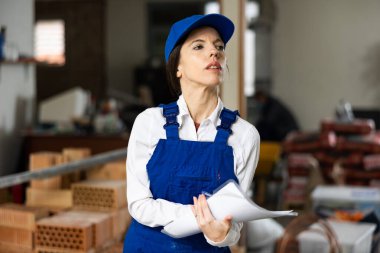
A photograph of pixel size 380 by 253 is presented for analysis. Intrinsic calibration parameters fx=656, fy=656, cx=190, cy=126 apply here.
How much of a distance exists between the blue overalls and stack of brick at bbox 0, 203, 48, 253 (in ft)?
4.31

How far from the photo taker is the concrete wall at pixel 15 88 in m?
4.21

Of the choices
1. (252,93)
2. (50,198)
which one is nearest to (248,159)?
(50,198)

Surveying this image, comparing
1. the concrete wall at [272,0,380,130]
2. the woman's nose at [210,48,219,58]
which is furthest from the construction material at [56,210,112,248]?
the concrete wall at [272,0,380,130]

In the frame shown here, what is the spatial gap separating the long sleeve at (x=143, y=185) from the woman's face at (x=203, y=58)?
0.48 feet

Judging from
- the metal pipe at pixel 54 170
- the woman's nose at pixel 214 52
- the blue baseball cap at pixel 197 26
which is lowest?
the metal pipe at pixel 54 170

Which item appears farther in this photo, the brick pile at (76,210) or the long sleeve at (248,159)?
the brick pile at (76,210)

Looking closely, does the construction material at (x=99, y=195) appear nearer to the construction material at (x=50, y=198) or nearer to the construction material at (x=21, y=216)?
the construction material at (x=50, y=198)

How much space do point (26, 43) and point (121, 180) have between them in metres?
1.69

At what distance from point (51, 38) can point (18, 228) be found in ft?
26.3

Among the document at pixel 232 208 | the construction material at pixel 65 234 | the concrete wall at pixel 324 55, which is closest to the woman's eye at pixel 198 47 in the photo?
the document at pixel 232 208

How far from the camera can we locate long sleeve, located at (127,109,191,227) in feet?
4.97

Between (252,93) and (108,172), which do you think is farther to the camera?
(252,93)

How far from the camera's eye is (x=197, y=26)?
1590 mm

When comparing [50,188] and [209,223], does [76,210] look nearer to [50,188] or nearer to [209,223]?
[50,188]
